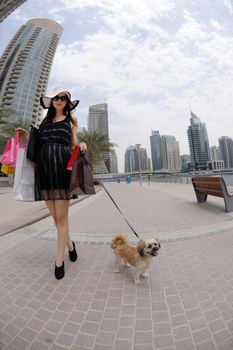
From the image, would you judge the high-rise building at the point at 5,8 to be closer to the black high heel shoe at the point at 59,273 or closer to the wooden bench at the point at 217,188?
the black high heel shoe at the point at 59,273

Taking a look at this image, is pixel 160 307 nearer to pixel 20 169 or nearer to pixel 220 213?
pixel 20 169

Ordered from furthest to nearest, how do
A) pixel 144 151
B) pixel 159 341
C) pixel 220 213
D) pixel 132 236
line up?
pixel 144 151, pixel 220 213, pixel 132 236, pixel 159 341

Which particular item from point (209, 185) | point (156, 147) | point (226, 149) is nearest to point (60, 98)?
point (209, 185)

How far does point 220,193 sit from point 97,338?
16.5 ft

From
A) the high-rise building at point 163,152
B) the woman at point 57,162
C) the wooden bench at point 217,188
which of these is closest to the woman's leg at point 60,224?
the woman at point 57,162

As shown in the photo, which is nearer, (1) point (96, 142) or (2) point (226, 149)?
(1) point (96, 142)

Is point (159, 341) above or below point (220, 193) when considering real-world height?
below

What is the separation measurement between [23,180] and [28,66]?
358ft

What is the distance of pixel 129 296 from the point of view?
1.78 meters

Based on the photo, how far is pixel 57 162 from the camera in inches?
80.2

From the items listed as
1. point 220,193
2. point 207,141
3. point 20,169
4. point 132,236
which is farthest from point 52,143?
point 207,141

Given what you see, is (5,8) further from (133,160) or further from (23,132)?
(133,160)

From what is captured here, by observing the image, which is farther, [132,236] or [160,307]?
[132,236]

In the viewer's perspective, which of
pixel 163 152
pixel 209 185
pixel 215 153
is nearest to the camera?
pixel 209 185
